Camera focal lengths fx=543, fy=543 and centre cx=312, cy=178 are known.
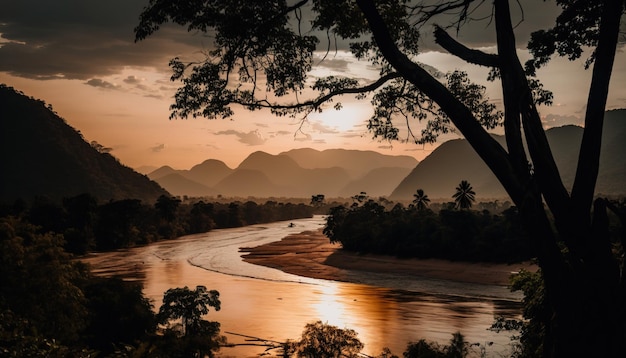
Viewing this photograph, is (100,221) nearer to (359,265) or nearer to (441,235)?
(359,265)

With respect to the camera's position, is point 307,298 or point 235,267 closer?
point 307,298

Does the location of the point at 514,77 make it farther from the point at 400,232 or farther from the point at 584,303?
the point at 400,232

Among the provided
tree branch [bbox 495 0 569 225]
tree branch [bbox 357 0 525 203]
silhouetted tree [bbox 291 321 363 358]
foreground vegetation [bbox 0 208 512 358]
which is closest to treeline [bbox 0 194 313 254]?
foreground vegetation [bbox 0 208 512 358]

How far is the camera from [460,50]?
8953mm

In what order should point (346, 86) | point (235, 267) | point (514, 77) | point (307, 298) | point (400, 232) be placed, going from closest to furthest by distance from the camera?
point (514, 77), point (346, 86), point (307, 298), point (235, 267), point (400, 232)

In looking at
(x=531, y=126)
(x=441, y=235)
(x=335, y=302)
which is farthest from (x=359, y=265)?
(x=531, y=126)

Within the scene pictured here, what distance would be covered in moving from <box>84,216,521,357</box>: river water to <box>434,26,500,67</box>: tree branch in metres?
27.2

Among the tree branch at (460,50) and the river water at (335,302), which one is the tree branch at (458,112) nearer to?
the tree branch at (460,50)

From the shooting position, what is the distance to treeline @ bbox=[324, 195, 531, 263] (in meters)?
76.5

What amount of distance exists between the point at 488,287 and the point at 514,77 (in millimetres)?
57842

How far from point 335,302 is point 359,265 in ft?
95.4

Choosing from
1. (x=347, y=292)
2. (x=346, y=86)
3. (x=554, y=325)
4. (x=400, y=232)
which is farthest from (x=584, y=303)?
(x=400, y=232)

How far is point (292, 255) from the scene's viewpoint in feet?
299

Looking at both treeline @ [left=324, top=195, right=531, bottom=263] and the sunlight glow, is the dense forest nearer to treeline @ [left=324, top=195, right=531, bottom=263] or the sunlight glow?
treeline @ [left=324, top=195, right=531, bottom=263]
